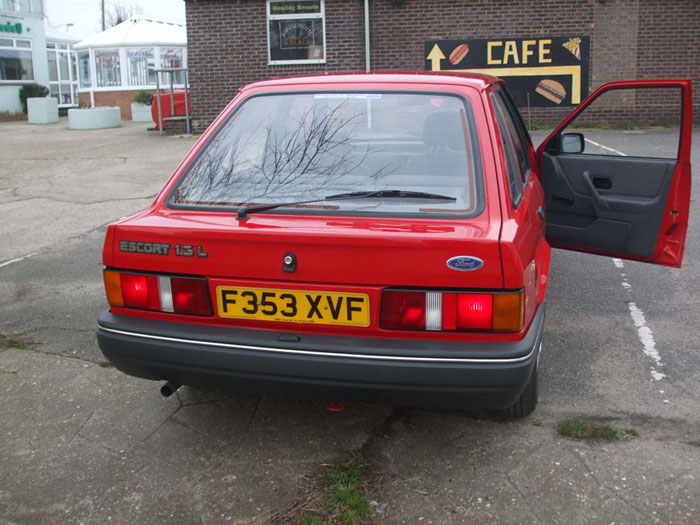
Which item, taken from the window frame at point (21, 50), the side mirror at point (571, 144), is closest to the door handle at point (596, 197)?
the side mirror at point (571, 144)

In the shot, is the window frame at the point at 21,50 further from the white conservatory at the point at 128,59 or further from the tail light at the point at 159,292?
the tail light at the point at 159,292

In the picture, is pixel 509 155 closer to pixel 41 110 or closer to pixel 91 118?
pixel 91 118

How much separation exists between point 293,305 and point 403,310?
425 mm

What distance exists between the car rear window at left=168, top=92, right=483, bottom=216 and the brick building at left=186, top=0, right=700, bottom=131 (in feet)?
43.8

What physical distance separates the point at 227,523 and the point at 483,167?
1705mm

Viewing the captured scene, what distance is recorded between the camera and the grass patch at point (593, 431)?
128 inches

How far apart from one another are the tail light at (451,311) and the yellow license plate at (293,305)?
110 millimetres

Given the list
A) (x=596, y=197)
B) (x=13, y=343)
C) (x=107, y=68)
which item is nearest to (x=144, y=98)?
(x=107, y=68)

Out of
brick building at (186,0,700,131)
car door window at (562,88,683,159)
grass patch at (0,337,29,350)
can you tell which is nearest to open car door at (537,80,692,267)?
grass patch at (0,337,29,350)

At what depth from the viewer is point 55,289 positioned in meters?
5.77

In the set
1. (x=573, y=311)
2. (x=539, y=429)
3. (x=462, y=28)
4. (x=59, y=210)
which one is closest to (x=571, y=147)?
(x=573, y=311)

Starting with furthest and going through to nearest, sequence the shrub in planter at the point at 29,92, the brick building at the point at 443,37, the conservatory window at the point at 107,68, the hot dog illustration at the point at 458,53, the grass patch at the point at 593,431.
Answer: the shrub in planter at the point at 29,92 → the conservatory window at the point at 107,68 → the hot dog illustration at the point at 458,53 → the brick building at the point at 443,37 → the grass patch at the point at 593,431

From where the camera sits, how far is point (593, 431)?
10.8 feet

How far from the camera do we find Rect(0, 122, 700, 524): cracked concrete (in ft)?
9.24
